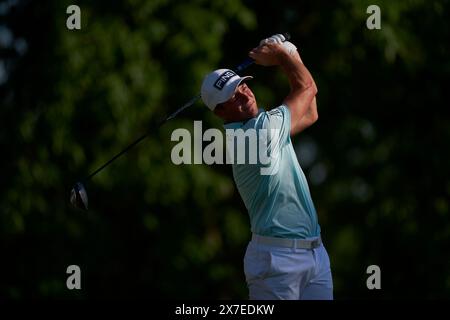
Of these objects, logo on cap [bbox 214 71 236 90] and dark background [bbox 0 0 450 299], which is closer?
logo on cap [bbox 214 71 236 90]

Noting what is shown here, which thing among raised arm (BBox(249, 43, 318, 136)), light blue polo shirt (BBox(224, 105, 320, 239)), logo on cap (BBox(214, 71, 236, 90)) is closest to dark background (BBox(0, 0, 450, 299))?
raised arm (BBox(249, 43, 318, 136))

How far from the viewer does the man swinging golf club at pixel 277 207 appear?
6.63 meters

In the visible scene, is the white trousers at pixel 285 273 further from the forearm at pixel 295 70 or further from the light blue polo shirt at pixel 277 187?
the forearm at pixel 295 70

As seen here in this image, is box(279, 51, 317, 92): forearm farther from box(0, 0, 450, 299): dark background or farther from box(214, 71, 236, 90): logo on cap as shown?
box(0, 0, 450, 299): dark background

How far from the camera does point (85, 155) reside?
42.4 feet

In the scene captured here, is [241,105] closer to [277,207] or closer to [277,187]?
[277,187]

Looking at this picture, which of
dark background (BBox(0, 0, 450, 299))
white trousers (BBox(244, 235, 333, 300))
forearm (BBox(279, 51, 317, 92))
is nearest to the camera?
white trousers (BBox(244, 235, 333, 300))

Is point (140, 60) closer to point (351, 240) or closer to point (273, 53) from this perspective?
point (351, 240)

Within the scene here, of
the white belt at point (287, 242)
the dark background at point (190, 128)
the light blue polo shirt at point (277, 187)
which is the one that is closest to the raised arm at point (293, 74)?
the light blue polo shirt at point (277, 187)

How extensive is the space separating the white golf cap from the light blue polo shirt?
16 cm

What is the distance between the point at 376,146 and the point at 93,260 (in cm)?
348

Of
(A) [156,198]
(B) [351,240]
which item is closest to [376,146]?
(B) [351,240]

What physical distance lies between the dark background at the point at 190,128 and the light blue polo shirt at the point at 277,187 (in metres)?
5.80

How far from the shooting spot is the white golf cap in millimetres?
6676
